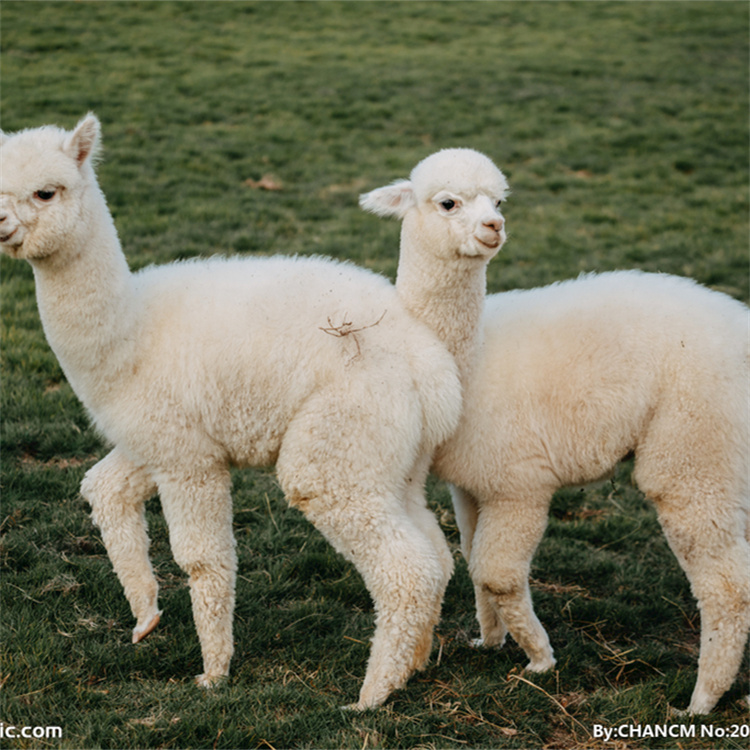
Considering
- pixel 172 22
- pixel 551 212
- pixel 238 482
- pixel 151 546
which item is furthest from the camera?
pixel 172 22

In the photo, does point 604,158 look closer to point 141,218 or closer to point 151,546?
point 141,218

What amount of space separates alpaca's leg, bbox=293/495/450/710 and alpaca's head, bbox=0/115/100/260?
4.74 ft

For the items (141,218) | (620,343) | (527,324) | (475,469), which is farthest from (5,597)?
(141,218)

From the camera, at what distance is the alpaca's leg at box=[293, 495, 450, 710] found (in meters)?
3.79

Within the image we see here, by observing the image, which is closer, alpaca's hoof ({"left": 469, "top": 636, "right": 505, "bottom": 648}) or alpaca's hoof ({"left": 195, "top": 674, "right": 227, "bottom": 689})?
alpaca's hoof ({"left": 195, "top": 674, "right": 227, "bottom": 689})

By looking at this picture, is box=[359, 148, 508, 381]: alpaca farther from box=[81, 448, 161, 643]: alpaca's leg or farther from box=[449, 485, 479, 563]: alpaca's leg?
box=[81, 448, 161, 643]: alpaca's leg

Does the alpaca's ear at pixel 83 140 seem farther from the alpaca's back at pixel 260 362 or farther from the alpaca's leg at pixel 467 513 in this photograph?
the alpaca's leg at pixel 467 513

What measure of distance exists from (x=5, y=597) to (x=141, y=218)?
580 centimetres

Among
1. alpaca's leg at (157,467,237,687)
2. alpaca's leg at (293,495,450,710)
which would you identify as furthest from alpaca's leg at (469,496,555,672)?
alpaca's leg at (157,467,237,687)

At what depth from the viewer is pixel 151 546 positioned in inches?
198

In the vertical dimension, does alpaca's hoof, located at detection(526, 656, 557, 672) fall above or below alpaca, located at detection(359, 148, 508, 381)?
below

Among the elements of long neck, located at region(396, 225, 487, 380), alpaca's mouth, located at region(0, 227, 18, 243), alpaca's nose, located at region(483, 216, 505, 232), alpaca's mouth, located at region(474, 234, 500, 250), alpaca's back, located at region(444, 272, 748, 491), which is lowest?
alpaca's back, located at region(444, 272, 748, 491)

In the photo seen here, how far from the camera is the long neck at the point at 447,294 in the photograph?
4.05 m

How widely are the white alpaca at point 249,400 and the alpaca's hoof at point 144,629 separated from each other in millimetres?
246
